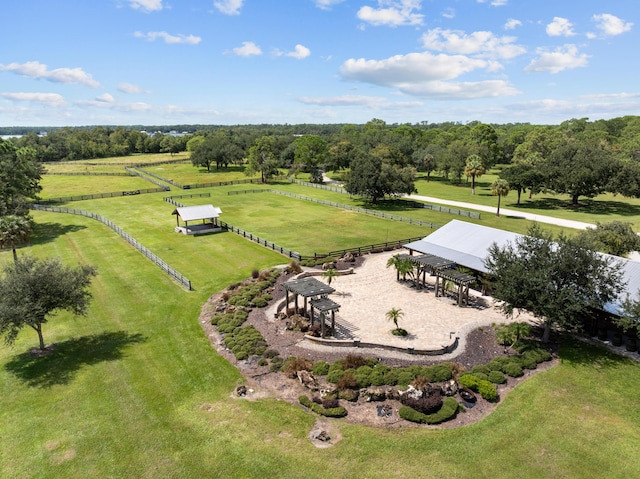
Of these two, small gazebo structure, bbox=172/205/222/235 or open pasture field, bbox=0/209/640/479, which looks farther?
small gazebo structure, bbox=172/205/222/235

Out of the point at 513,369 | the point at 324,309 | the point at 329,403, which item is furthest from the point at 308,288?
the point at 513,369

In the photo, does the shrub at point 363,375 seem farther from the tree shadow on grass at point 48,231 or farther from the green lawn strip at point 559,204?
the green lawn strip at point 559,204

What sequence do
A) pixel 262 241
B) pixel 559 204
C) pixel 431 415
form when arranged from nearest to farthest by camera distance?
pixel 431 415
pixel 262 241
pixel 559 204

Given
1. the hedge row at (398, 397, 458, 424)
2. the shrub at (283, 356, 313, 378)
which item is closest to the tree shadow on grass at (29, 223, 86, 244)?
the shrub at (283, 356, 313, 378)

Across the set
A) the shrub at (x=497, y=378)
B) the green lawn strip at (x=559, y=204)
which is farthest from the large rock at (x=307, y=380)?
the green lawn strip at (x=559, y=204)

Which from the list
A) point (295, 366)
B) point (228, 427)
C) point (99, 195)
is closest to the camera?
point (228, 427)

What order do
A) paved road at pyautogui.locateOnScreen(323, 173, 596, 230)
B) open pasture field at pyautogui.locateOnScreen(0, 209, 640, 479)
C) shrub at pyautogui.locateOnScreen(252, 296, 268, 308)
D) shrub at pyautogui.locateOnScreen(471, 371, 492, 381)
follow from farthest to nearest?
paved road at pyautogui.locateOnScreen(323, 173, 596, 230) < shrub at pyautogui.locateOnScreen(252, 296, 268, 308) < shrub at pyautogui.locateOnScreen(471, 371, 492, 381) < open pasture field at pyautogui.locateOnScreen(0, 209, 640, 479)

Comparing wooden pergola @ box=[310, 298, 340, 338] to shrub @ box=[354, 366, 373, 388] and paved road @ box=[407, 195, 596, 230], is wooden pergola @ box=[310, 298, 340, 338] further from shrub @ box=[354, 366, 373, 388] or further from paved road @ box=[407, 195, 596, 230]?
paved road @ box=[407, 195, 596, 230]

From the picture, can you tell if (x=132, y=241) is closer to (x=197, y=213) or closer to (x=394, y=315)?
(x=197, y=213)
